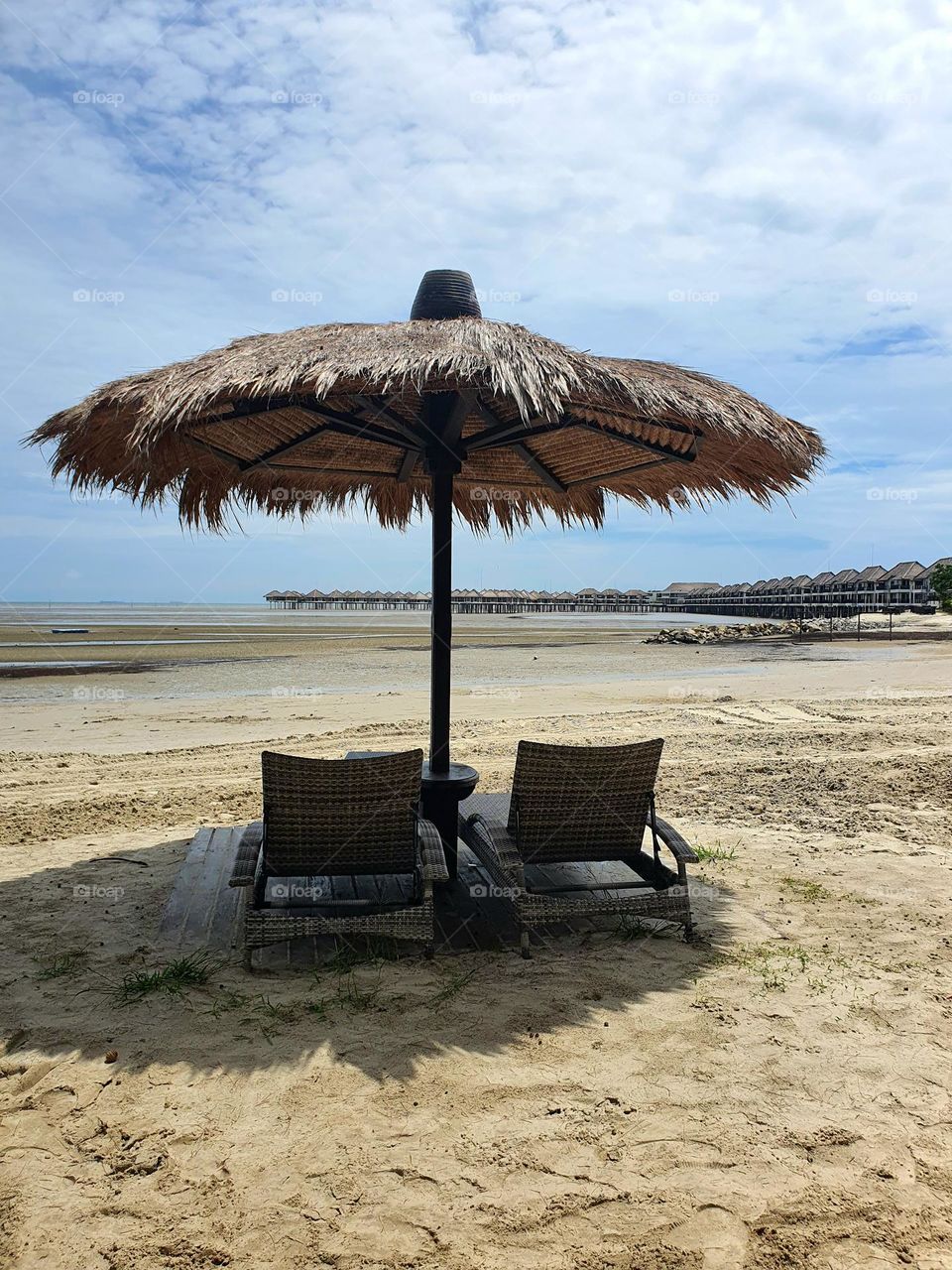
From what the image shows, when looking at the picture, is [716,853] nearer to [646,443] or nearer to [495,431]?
[646,443]

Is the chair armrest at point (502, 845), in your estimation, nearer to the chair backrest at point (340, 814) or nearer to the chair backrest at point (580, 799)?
the chair backrest at point (580, 799)

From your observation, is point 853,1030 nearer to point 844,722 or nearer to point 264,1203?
point 264,1203

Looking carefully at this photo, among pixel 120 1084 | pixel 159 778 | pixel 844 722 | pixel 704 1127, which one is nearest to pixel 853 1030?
pixel 704 1127

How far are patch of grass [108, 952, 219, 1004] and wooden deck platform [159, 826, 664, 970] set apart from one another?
20 centimetres

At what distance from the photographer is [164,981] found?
333cm

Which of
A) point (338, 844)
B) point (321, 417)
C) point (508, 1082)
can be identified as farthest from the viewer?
point (321, 417)

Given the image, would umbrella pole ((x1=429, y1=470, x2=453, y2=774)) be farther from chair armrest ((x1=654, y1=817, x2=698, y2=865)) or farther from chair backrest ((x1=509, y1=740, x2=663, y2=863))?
chair armrest ((x1=654, y1=817, x2=698, y2=865))

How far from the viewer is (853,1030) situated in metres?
3.03

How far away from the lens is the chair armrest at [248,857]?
3.34 metres

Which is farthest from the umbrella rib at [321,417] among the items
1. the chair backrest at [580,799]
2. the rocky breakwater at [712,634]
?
the rocky breakwater at [712,634]

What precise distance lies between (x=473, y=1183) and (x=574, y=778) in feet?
5.98

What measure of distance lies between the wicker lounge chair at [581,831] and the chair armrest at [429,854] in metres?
0.26

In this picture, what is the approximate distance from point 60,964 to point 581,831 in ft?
7.78

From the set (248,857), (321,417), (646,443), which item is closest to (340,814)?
(248,857)
